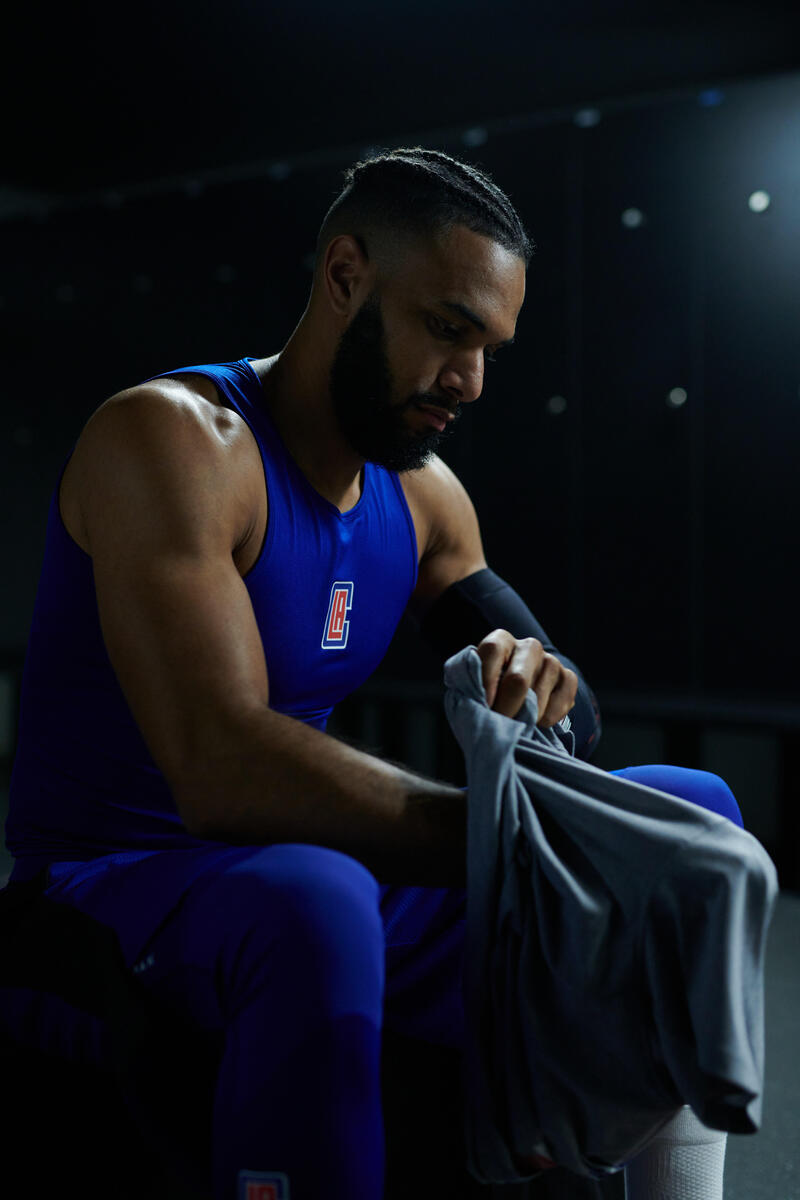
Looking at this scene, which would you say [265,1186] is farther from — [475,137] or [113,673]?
[475,137]

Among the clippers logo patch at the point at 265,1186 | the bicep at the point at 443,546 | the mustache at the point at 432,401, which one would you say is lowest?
the clippers logo patch at the point at 265,1186

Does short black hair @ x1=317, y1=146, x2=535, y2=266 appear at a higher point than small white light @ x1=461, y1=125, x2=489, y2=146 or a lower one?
lower

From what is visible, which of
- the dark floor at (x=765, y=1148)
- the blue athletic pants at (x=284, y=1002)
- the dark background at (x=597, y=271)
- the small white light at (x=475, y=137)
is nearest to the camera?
the blue athletic pants at (x=284, y=1002)

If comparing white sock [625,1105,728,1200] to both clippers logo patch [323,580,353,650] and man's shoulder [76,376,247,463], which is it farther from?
man's shoulder [76,376,247,463]

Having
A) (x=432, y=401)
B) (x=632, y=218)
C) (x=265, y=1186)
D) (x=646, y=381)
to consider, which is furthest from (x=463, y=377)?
(x=632, y=218)

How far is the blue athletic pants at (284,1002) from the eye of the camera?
25.0 inches

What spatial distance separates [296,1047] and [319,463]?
22.9 inches

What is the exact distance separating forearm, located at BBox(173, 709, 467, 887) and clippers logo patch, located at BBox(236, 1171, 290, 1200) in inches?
7.9

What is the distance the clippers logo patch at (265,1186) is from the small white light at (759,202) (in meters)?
3.00

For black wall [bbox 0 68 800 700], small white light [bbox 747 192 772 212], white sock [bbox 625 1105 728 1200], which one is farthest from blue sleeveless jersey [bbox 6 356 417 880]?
small white light [bbox 747 192 772 212]

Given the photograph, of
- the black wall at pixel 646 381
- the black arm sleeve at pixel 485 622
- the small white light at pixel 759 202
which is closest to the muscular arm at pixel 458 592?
the black arm sleeve at pixel 485 622

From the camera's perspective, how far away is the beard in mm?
1038

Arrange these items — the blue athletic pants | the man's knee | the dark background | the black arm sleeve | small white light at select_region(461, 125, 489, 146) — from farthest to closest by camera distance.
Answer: small white light at select_region(461, 125, 489, 146), the dark background, the black arm sleeve, the man's knee, the blue athletic pants

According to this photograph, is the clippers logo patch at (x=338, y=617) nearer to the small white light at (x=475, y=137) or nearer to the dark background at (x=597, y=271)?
the dark background at (x=597, y=271)
